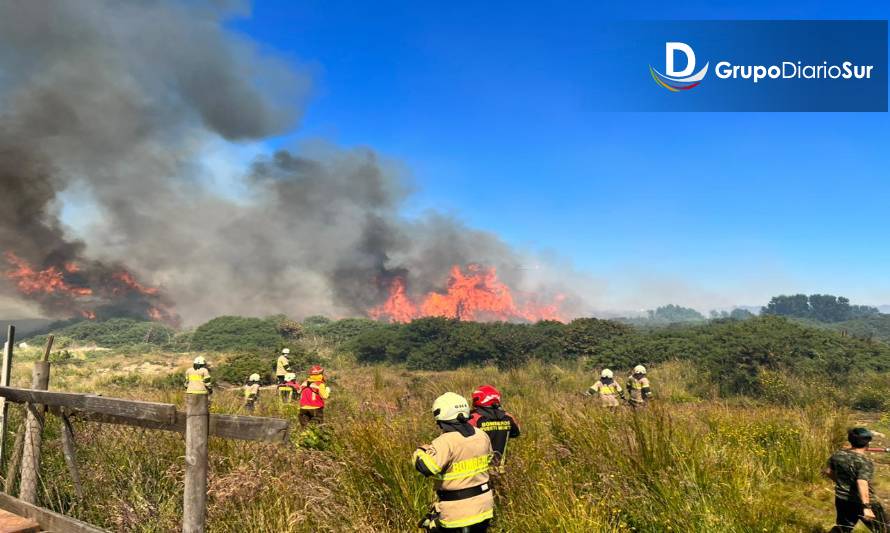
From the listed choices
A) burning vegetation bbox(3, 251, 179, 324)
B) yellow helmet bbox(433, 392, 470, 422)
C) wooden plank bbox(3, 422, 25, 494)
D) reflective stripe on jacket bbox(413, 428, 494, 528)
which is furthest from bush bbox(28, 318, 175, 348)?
reflective stripe on jacket bbox(413, 428, 494, 528)

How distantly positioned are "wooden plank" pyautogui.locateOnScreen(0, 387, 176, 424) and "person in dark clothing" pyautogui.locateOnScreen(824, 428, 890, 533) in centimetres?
621

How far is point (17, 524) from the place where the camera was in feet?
14.1

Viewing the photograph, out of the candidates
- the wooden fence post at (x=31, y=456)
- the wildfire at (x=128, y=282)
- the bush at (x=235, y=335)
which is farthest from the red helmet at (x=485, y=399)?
the wildfire at (x=128, y=282)

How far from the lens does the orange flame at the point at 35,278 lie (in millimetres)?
52138

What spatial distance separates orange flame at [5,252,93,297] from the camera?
52.1 meters

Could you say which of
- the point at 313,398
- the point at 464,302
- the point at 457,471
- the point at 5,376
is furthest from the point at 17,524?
the point at 464,302

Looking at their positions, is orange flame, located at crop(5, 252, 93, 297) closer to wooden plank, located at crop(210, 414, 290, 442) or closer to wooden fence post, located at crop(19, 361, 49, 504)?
wooden fence post, located at crop(19, 361, 49, 504)

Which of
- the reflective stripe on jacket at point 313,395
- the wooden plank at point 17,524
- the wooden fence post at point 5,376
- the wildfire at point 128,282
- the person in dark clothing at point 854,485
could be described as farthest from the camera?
the wildfire at point 128,282

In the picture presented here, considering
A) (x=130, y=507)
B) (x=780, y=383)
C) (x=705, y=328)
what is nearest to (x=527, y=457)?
(x=130, y=507)

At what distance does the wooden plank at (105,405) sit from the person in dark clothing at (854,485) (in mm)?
6212

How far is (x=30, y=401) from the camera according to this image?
488 centimetres

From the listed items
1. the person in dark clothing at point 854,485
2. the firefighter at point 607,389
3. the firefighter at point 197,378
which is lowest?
the firefighter at point 607,389

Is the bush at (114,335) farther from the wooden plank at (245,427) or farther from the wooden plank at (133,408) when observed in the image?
the wooden plank at (245,427)

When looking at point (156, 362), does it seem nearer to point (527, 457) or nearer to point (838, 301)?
point (527, 457)
